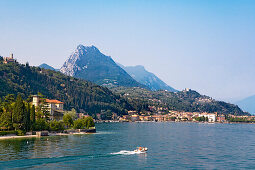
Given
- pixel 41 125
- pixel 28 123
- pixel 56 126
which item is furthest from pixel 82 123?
pixel 28 123

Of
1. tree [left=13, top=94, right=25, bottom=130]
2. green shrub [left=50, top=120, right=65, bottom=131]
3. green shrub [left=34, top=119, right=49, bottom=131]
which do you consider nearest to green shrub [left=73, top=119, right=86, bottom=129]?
green shrub [left=50, top=120, right=65, bottom=131]

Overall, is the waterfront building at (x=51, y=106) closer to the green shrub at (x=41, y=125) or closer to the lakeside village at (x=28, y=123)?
the lakeside village at (x=28, y=123)

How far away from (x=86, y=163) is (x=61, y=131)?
71.3 meters

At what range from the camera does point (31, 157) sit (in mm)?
71625

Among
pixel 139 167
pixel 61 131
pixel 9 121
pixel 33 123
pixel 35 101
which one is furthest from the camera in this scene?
pixel 35 101

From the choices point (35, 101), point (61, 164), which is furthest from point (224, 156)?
point (35, 101)

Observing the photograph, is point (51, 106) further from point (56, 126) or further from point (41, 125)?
point (41, 125)

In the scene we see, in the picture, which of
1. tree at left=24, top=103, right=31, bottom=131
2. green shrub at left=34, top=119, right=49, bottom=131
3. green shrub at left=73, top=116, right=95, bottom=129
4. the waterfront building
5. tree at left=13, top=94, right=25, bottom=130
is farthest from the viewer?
the waterfront building

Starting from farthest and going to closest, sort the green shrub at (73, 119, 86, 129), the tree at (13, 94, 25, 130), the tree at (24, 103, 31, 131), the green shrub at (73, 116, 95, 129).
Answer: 1. the green shrub at (73, 116, 95, 129)
2. the green shrub at (73, 119, 86, 129)
3. the tree at (24, 103, 31, 131)
4. the tree at (13, 94, 25, 130)

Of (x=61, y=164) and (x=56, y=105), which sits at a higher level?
(x=56, y=105)

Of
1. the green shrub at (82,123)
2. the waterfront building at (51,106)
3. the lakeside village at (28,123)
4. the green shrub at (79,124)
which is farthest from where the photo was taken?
the waterfront building at (51,106)

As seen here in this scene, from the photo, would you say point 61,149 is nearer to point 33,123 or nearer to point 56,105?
point 33,123

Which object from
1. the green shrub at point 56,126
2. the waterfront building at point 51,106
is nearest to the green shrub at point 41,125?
the green shrub at point 56,126

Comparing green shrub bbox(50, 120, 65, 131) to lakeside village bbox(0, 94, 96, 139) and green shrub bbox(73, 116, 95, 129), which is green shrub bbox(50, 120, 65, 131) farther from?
green shrub bbox(73, 116, 95, 129)
